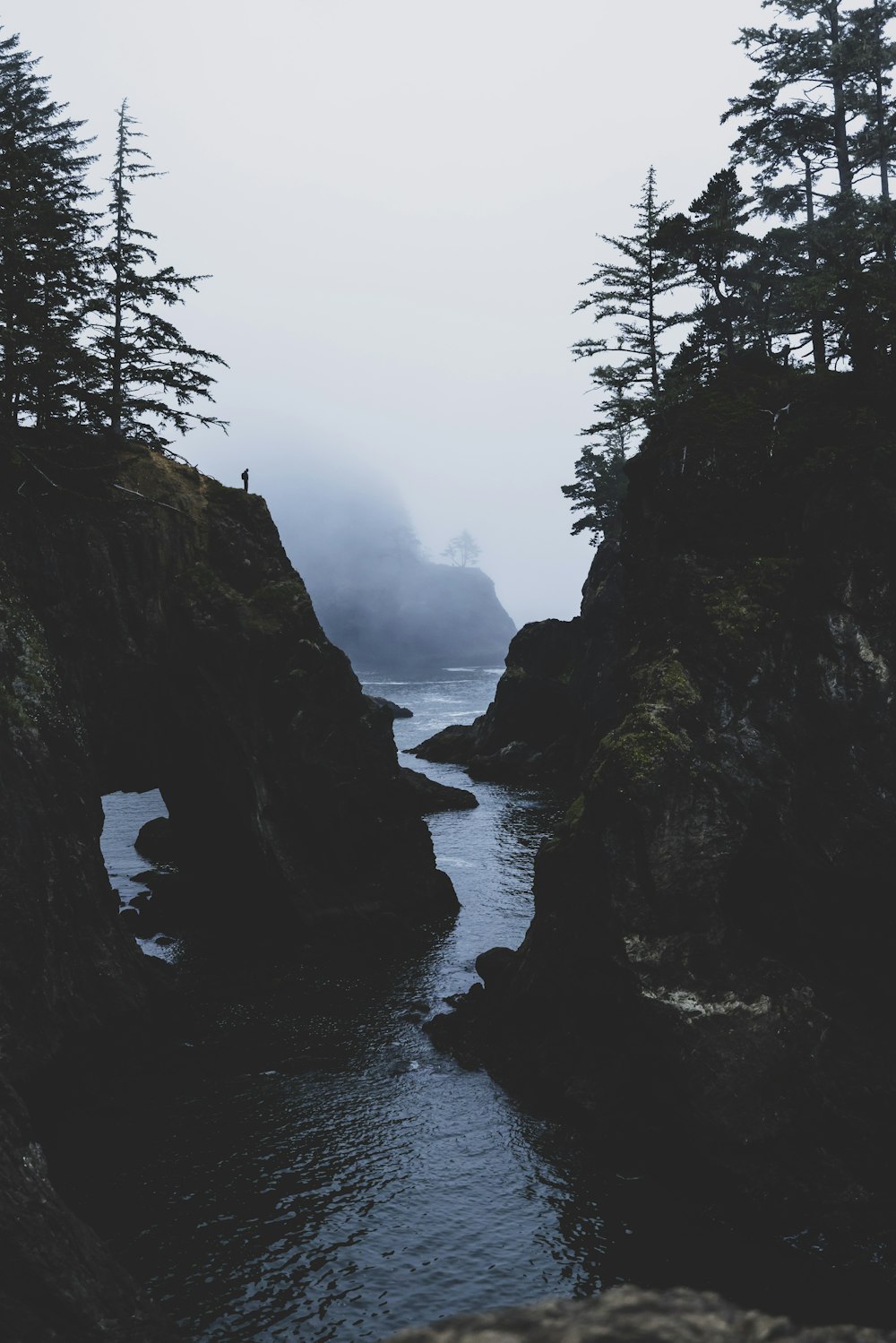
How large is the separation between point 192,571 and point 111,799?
39.7 meters

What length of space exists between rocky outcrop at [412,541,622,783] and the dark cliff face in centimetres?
4674

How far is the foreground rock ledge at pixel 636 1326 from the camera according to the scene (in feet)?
12.0

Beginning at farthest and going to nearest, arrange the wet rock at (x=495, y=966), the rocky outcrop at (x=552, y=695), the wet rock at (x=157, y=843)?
the rocky outcrop at (x=552, y=695)
the wet rock at (x=157, y=843)
the wet rock at (x=495, y=966)

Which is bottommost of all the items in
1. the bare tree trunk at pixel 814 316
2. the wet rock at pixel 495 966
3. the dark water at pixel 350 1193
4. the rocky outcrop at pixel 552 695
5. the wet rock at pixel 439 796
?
the dark water at pixel 350 1193

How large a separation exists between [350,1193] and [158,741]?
24206 mm

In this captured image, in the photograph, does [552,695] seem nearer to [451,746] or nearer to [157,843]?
[451,746]

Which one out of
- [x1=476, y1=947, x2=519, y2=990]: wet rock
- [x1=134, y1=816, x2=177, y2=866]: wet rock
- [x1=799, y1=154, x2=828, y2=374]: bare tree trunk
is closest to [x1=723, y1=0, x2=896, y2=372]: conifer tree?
[x1=799, y1=154, x2=828, y2=374]: bare tree trunk

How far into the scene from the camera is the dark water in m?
17.4

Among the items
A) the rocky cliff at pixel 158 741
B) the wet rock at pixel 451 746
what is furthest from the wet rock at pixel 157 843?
the wet rock at pixel 451 746

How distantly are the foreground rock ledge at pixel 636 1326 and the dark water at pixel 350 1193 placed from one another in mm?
15372

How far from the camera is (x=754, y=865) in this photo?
2469 cm

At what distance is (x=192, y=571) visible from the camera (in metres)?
38.2

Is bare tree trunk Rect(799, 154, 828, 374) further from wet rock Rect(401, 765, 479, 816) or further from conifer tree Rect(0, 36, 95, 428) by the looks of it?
wet rock Rect(401, 765, 479, 816)

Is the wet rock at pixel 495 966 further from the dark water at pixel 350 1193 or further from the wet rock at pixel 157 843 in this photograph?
the wet rock at pixel 157 843
